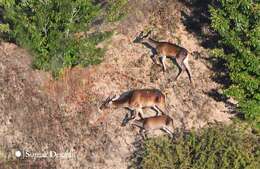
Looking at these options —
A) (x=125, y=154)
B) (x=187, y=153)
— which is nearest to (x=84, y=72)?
(x=125, y=154)

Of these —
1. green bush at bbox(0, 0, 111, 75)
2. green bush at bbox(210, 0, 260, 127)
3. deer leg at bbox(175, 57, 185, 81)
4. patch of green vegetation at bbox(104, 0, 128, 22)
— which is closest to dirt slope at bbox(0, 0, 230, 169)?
deer leg at bbox(175, 57, 185, 81)

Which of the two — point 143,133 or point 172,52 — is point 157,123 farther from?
point 172,52

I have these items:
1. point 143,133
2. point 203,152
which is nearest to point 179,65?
point 143,133

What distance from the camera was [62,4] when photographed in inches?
739

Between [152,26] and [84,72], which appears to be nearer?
[84,72]

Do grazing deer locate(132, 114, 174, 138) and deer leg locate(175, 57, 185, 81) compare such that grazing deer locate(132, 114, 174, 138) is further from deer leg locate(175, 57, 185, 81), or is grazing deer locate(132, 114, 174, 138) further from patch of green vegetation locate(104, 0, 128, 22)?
patch of green vegetation locate(104, 0, 128, 22)

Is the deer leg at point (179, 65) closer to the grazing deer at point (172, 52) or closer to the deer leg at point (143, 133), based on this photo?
the grazing deer at point (172, 52)

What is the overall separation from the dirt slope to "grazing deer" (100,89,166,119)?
350mm

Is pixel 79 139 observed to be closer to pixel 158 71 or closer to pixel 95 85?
pixel 95 85

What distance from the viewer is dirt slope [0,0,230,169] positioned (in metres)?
18.5

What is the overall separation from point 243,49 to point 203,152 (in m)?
2.97

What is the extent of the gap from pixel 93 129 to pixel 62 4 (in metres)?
3.15

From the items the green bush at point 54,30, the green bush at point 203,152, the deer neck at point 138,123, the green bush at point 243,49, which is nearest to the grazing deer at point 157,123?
the deer neck at point 138,123

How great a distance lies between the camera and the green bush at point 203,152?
1714 centimetres
